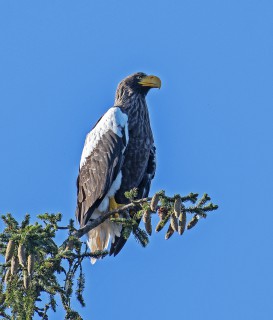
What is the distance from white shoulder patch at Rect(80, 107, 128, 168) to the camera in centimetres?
878

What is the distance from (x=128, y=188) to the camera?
8766 mm

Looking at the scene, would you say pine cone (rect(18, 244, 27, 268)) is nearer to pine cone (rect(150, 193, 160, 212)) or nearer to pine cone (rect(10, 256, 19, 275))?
pine cone (rect(10, 256, 19, 275))

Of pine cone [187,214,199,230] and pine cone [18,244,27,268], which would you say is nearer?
pine cone [18,244,27,268]

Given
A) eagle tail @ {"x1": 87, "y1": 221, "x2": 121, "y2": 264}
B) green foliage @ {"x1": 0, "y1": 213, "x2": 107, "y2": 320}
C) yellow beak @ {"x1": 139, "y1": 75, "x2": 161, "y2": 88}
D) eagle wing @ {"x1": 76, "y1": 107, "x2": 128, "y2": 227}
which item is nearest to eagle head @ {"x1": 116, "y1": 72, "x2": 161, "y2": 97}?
yellow beak @ {"x1": 139, "y1": 75, "x2": 161, "y2": 88}

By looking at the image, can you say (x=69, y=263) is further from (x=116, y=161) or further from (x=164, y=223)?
(x=116, y=161)

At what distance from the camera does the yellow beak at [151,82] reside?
969cm

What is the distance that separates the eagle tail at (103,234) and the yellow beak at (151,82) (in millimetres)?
1855

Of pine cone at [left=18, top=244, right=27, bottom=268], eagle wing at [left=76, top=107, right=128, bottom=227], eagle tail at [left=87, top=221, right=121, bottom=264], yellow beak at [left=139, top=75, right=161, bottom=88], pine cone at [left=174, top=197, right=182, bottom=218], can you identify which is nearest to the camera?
pine cone at [left=18, top=244, right=27, bottom=268]

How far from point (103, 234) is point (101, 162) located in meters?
0.75

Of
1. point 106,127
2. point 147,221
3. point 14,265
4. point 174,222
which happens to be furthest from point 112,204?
point 14,265

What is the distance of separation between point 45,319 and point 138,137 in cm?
338

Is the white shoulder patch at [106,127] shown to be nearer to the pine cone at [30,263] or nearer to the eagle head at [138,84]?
the eagle head at [138,84]

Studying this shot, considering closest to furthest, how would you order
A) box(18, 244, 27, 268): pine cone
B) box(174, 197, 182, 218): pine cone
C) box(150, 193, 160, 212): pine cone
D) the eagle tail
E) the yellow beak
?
box(18, 244, 27, 268): pine cone → box(174, 197, 182, 218): pine cone → box(150, 193, 160, 212): pine cone → the eagle tail → the yellow beak

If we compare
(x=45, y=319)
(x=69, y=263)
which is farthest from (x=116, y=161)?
(x=45, y=319)
